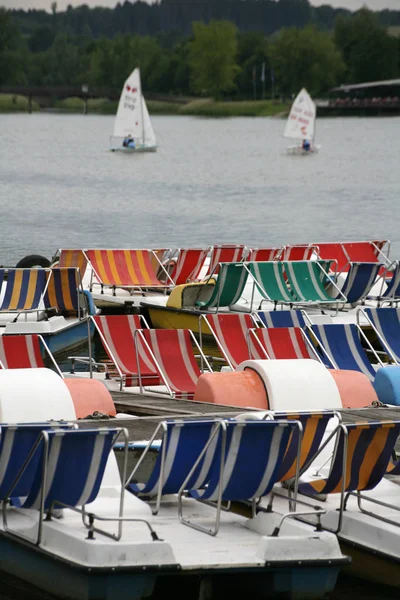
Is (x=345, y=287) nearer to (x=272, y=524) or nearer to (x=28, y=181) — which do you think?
(x=272, y=524)

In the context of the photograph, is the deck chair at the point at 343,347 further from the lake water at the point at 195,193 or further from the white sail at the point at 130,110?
the white sail at the point at 130,110

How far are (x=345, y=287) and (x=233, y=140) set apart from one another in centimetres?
10721

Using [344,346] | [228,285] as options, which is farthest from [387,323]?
[228,285]

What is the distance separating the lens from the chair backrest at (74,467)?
946cm

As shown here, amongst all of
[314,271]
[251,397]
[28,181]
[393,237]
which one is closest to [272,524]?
[251,397]

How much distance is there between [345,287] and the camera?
2277cm

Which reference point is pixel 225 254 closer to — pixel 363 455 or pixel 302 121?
pixel 363 455

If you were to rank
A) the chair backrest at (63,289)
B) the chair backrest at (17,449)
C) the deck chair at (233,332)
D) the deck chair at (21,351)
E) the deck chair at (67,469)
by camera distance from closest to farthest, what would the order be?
the deck chair at (67,469) → the chair backrest at (17,449) → the deck chair at (21,351) → the deck chair at (233,332) → the chair backrest at (63,289)

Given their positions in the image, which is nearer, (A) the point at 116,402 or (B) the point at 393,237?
(A) the point at 116,402

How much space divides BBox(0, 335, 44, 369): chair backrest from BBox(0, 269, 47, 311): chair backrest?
5.65 meters

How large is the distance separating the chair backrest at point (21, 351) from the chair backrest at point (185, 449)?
5.10 metres

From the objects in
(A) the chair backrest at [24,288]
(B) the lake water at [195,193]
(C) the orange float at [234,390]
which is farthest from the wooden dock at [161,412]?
(A) the chair backrest at [24,288]

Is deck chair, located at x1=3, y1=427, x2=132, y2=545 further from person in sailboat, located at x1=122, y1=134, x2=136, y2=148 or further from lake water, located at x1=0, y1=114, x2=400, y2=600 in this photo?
person in sailboat, located at x1=122, y1=134, x2=136, y2=148

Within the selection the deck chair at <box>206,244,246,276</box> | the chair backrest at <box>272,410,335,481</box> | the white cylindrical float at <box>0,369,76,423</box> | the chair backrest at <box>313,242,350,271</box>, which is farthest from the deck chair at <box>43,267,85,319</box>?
the chair backrest at <box>272,410,335,481</box>
